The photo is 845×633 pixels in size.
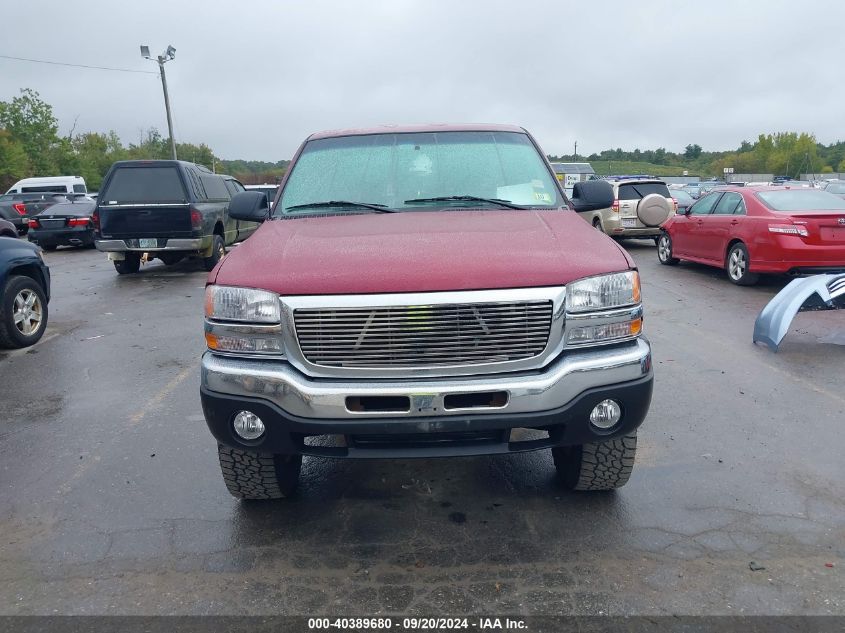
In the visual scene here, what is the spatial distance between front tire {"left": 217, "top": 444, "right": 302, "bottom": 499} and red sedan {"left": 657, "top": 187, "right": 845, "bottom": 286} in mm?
8506

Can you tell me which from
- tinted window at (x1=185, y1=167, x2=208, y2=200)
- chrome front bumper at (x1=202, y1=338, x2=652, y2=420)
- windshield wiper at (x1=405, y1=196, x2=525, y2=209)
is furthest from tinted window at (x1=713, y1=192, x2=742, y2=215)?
tinted window at (x1=185, y1=167, x2=208, y2=200)

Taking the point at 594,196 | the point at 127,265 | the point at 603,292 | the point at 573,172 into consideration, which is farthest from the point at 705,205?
the point at 573,172

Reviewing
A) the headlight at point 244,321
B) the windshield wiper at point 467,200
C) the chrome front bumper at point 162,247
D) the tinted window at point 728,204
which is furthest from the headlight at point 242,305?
the tinted window at point 728,204

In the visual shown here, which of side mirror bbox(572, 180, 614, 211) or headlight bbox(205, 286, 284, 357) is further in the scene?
side mirror bbox(572, 180, 614, 211)

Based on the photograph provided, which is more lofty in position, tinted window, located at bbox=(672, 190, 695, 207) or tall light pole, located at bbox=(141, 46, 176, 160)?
tall light pole, located at bbox=(141, 46, 176, 160)

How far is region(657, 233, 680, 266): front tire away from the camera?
1300 cm

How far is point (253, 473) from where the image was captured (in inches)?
134

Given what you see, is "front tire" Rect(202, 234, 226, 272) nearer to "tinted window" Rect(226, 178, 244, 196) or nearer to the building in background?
"tinted window" Rect(226, 178, 244, 196)

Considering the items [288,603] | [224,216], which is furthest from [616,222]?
[288,603]

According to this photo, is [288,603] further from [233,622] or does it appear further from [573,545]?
[573,545]

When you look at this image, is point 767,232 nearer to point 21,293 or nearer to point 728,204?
point 728,204

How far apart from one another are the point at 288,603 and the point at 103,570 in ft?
3.05

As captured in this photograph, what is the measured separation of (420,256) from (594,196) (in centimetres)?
201

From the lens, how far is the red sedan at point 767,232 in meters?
9.25
